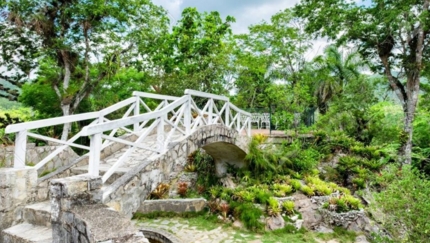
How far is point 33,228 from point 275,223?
506 cm

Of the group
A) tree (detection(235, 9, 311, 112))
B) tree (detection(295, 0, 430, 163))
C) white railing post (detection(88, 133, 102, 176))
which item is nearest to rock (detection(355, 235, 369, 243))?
tree (detection(295, 0, 430, 163))

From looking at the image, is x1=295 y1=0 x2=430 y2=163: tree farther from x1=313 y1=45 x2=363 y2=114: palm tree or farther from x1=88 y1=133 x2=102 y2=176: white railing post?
x1=88 y1=133 x2=102 y2=176: white railing post

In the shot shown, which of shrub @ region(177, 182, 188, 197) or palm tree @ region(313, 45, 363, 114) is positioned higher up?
palm tree @ region(313, 45, 363, 114)

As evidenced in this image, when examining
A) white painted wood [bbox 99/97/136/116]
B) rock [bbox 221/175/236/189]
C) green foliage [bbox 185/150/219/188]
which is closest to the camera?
white painted wood [bbox 99/97/136/116]

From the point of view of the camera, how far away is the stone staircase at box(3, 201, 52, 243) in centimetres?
328

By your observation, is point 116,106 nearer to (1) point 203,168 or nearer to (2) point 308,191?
(1) point 203,168

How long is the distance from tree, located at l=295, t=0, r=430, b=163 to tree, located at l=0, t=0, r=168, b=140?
624cm

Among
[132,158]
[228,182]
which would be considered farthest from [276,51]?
[132,158]

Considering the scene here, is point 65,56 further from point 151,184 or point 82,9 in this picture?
point 151,184

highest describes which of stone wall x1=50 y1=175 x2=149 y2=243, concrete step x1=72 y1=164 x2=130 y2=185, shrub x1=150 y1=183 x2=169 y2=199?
concrete step x1=72 y1=164 x2=130 y2=185

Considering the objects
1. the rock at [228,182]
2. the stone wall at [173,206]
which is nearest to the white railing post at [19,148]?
the stone wall at [173,206]

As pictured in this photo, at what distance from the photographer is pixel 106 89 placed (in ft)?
41.8

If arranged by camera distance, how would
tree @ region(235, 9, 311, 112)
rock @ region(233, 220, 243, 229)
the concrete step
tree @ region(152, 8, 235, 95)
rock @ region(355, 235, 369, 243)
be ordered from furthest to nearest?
tree @ region(235, 9, 311, 112)
tree @ region(152, 8, 235, 95)
rock @ region(233, 220, 243, 229)
rock @ region(355, 235, 369, 243)
the concrete step

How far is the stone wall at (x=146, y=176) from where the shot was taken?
3.71m
